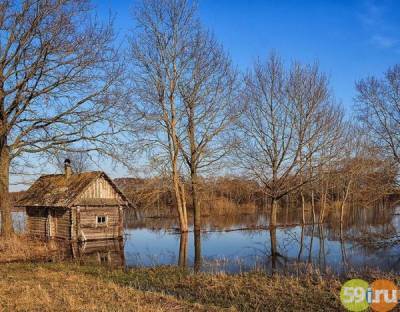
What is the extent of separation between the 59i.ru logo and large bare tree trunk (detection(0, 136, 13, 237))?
17.0 meters

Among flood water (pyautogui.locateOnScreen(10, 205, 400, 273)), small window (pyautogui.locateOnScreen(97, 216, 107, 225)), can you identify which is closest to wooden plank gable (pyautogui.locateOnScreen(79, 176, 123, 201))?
small window (pyautogui.locateOnScreen(97, 216, 107, 225))

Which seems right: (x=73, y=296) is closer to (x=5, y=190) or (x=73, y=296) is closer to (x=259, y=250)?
(x=5, y=190)

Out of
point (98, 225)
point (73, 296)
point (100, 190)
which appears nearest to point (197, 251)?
point (98, 225)

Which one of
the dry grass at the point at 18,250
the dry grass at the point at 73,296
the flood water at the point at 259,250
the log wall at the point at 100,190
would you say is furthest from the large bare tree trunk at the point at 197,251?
the dry grass at the point at 18,250

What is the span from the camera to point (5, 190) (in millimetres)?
20672

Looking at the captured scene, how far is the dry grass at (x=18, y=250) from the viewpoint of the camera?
1758 cm

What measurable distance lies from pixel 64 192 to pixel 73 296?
18.9 m

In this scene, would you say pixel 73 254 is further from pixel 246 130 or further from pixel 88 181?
pixel 246 130

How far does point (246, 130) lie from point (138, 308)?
81.7 feet

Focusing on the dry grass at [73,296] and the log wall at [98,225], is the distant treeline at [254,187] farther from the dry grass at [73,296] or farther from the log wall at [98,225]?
the dry grass at [73,296]

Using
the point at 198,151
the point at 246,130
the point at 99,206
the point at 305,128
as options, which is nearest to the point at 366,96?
the point at 305,128

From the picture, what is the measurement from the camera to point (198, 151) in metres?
30.2

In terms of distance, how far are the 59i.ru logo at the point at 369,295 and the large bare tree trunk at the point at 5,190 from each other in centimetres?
1696

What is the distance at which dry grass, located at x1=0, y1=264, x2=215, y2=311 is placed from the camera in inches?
316
